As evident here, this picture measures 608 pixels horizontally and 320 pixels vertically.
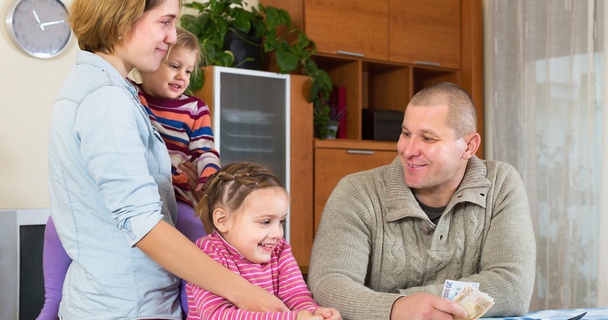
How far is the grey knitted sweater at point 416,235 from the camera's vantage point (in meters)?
2.04

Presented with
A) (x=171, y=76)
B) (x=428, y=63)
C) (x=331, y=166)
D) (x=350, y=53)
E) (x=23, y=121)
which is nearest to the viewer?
(x=171, y=76)

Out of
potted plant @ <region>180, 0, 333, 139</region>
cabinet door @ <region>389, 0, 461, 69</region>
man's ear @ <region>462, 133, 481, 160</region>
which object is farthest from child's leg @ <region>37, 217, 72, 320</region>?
cabinet door @ <region>389, 0, 461, 69</region>

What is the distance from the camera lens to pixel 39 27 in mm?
3910

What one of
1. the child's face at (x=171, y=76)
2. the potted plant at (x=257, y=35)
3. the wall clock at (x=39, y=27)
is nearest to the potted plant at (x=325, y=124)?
the potted plant at (x=257, y=35)

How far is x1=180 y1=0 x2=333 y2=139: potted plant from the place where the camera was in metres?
4.28

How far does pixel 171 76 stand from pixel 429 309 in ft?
3.14

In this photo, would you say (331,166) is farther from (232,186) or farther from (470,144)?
(232,186)

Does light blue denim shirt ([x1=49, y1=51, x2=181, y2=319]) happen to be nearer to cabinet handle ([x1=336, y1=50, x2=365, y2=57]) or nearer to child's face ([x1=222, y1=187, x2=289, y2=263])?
child's face ([x1=222, y1=187, x2=289, y2=263])

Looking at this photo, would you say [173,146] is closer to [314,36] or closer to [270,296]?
[270,296]

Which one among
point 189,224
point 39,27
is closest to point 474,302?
point 189,224

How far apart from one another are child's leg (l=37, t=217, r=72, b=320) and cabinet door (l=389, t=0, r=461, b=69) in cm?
359

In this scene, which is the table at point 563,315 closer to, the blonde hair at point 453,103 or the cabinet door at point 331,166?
the blonde hair at point 453,103

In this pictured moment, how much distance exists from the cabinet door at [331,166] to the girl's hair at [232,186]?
2.91 meters

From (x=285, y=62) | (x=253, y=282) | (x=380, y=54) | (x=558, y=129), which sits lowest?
(x=253, y=282)
